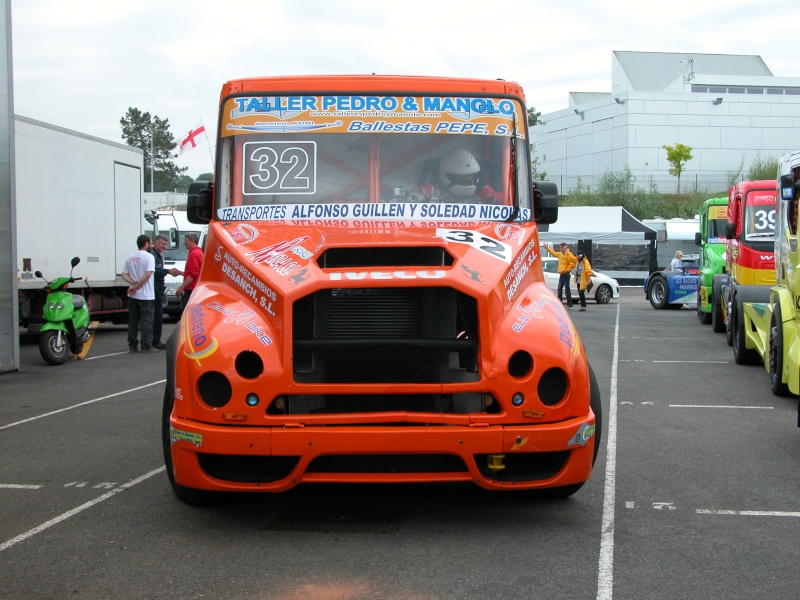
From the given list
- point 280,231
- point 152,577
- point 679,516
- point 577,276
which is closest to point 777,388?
point 679,516

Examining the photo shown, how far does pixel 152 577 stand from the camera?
4727 mm

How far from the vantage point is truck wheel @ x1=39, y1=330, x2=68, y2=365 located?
45.8 ft

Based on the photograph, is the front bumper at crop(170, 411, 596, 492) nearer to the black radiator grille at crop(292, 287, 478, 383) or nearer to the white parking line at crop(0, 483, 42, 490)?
the black radiator grille at crop(292, 287, 478, 383)

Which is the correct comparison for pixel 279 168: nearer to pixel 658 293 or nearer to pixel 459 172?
pixel 459 172

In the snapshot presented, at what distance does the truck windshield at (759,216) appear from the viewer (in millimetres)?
16359

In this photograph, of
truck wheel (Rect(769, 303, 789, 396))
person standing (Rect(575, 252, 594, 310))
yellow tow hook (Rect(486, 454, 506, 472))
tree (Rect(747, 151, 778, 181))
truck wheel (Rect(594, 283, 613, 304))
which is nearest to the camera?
yellow tow hook (Rect(486, 454, 506, 472))

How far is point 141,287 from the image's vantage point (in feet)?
48.3

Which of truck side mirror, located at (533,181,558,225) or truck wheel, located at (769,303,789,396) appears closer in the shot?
truck side mirror, located at (533,181,558,225)

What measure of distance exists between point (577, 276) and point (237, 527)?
81.1ft

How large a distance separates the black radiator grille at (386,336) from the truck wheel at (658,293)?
961 inches

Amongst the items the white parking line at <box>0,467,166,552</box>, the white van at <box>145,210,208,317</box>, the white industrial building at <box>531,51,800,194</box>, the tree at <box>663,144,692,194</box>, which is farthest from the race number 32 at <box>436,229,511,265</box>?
the white industrial building at <box>531,51,800,194</box>

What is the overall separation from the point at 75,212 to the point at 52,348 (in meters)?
4.13

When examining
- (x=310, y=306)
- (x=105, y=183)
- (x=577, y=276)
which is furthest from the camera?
(x=577, y=276)

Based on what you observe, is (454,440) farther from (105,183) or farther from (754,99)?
(754,99)
